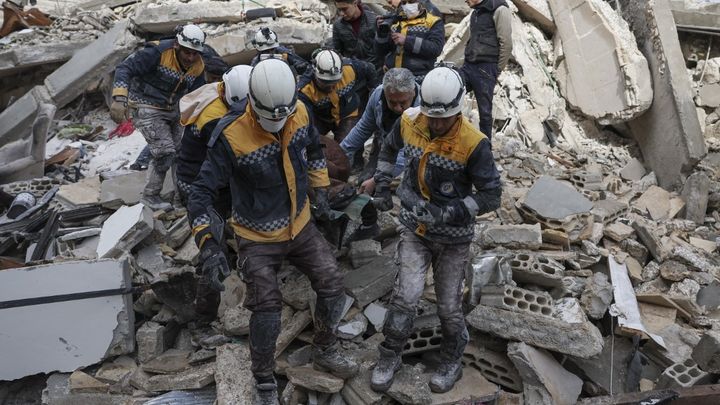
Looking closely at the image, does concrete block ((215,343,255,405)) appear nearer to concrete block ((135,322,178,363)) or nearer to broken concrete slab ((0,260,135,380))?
concrete block ((135,322,178,363))

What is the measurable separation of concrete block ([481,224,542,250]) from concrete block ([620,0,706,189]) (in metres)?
3.55

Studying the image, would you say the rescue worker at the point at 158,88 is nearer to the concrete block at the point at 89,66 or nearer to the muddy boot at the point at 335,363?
the muddy boot at the point at 335,363

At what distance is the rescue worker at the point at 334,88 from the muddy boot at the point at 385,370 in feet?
7.95

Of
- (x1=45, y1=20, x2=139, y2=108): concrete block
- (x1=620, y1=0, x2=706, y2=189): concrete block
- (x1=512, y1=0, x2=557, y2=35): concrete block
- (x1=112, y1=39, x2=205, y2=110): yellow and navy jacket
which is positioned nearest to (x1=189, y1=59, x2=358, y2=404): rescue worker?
(x1=112, y1=39, x2=205, y2=110): yellow and navy jacket

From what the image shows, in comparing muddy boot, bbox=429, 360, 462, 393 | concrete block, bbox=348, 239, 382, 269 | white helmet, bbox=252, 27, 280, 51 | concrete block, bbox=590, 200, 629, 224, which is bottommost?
concrete block, bbox=590, 200, 629, 224

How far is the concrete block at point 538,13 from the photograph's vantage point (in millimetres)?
8914

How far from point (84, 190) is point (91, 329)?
2.26 metres

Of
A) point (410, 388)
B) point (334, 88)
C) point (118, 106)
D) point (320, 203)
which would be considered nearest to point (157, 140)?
point (118, 106)

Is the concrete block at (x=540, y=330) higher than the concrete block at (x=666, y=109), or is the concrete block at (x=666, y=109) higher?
the concrete block at (x=540, y=330)

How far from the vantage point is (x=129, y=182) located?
19.8ft

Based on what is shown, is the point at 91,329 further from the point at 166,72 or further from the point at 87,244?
the point at 166,72

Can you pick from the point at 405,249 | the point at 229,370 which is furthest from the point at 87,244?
the point at 405,249

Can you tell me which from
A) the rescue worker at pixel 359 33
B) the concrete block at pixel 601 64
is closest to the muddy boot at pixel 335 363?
the rescue worker at pixel 359 33

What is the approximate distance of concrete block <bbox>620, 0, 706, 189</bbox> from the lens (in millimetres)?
7199
